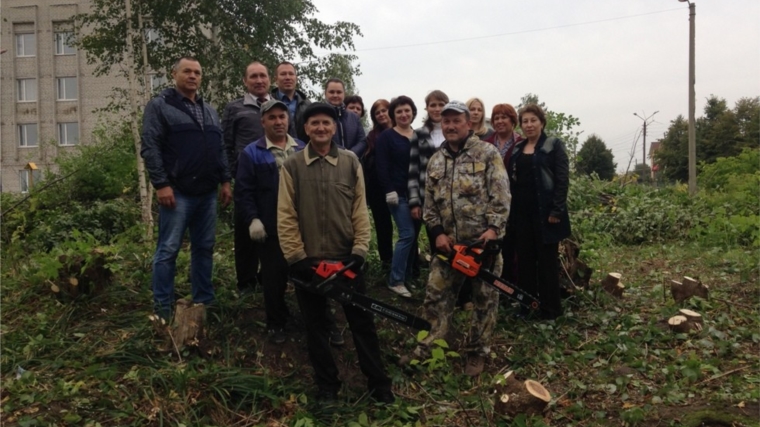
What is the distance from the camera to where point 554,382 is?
423cm

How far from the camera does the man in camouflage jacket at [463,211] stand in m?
4.23

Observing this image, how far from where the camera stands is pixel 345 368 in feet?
14.1

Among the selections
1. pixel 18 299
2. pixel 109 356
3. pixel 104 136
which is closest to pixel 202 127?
pixel 109 356

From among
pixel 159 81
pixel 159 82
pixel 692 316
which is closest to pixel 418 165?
pixel 692 316

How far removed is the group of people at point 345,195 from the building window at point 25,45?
33.2 meters

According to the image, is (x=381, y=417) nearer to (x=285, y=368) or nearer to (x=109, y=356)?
(x=285, y=368)

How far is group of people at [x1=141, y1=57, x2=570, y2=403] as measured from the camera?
3.72 m

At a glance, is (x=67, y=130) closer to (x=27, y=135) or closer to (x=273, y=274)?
(x=27, y=135)

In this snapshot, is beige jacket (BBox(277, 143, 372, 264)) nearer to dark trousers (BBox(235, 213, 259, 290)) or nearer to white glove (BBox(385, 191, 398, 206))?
dark trousers (BBox(235, 213, 259, 290))

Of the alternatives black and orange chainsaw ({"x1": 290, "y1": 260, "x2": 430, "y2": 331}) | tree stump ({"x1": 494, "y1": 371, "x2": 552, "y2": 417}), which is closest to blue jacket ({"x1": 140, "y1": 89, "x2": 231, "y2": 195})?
black and orange chainsaw ({"x1": 290, "y1": 260, "x2": 430, "y2": 331})

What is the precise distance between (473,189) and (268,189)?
5.24 ft

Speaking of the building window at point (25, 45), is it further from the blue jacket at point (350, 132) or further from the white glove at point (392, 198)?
the white glove at point (392, 198)

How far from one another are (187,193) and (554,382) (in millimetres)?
3230

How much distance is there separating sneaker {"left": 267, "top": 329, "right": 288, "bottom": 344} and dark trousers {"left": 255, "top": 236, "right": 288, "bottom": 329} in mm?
86
